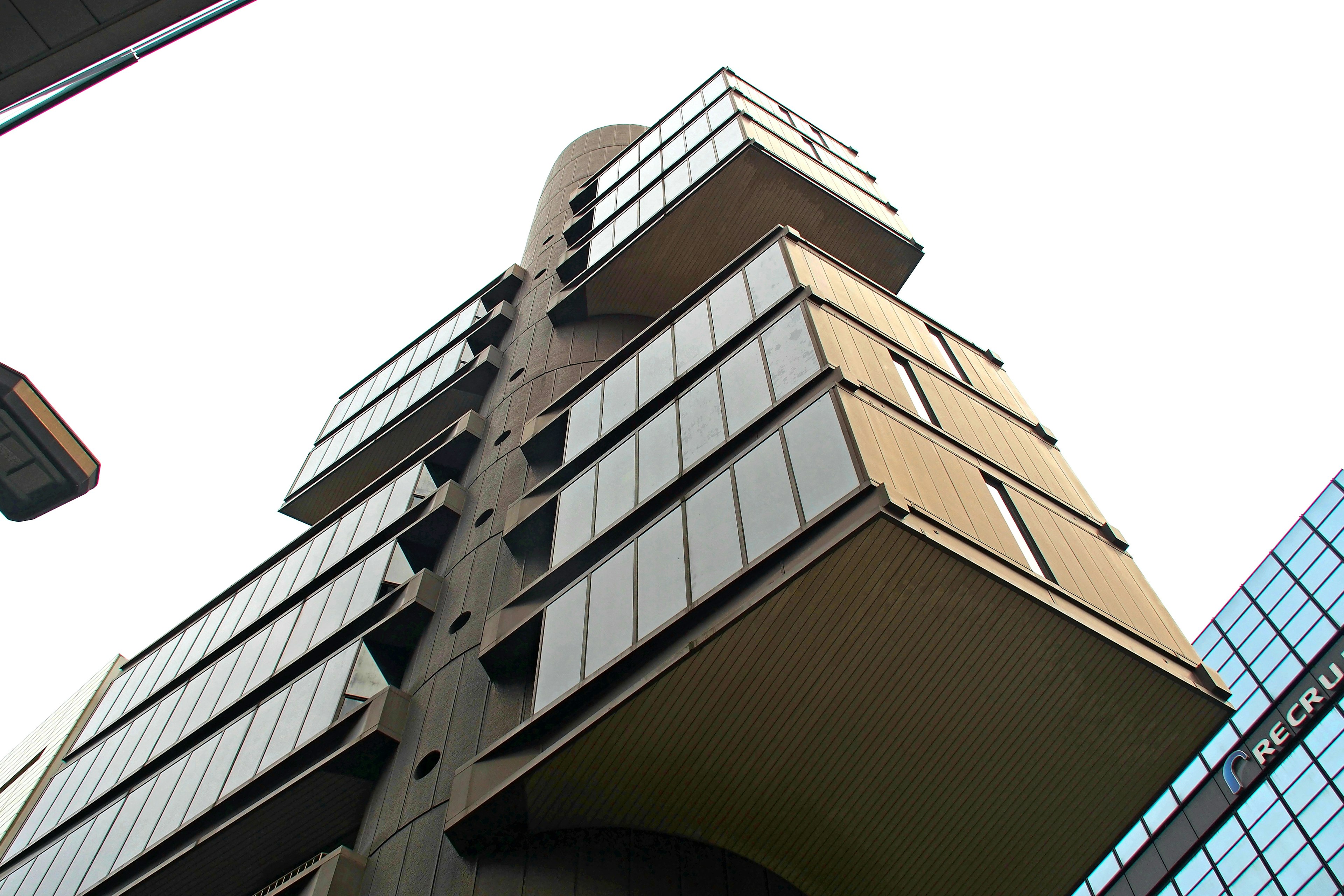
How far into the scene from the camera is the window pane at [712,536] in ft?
36.8

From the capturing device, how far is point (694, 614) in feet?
35.9

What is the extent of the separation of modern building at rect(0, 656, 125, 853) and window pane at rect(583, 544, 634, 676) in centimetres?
1871

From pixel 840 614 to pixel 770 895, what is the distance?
156 inches

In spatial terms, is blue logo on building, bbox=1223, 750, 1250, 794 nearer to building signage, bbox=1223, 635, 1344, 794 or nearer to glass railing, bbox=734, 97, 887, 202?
building signage, bbox=1223, 635, 1344, 794

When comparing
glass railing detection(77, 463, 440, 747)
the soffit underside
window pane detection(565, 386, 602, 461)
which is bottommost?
the soffit underside

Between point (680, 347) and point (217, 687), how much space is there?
12.3 meters

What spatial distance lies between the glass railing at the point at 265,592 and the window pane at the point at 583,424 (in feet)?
16.4

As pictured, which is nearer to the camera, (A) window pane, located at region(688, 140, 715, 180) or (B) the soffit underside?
(B) the soffit underside

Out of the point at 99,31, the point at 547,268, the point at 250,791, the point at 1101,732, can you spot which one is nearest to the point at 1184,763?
the point at 1101,732

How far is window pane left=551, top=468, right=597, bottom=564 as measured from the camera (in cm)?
1452

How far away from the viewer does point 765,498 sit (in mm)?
11781

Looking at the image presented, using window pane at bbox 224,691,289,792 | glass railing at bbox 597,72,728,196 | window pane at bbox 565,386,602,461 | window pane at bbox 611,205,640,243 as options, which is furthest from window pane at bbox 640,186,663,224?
window pane at bbox 224,691,289,792

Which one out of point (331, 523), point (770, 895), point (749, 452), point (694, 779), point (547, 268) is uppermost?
point (547, 268)

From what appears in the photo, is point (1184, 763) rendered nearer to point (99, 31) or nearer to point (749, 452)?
point (749, 452)
